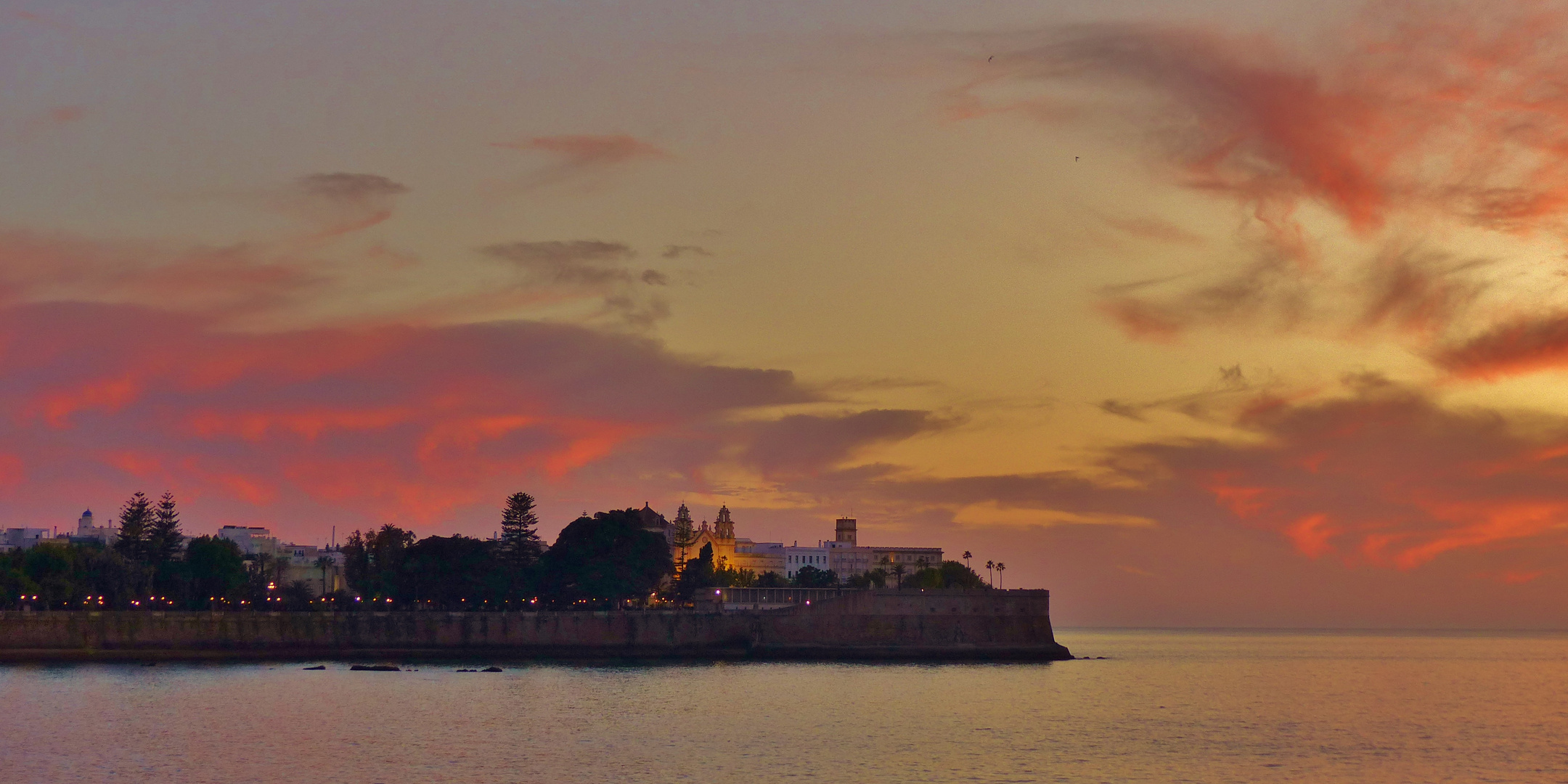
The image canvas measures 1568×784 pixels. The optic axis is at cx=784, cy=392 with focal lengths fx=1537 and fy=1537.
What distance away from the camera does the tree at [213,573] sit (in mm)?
128250

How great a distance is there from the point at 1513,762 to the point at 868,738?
2543cm

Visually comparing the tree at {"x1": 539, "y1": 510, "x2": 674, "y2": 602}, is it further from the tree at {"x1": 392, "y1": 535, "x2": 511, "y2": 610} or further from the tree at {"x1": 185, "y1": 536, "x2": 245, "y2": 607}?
the tree at {"x1": 185, "y1": 536, "x2": 245, "y2": 607}

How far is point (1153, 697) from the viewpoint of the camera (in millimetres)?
93688

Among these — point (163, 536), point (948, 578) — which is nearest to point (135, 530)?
point (163, 536)

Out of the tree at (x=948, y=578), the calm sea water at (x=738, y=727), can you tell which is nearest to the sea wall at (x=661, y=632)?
the calm sea water at (x=738, y=727)

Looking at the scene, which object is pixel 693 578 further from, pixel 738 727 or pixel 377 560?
pixel 738 727

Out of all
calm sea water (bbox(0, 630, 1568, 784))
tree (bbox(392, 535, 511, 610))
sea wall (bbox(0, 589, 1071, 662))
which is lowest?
calm sea water (bbox(0, 630, 1568, 784))

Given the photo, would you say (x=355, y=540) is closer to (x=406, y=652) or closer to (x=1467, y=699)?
(x=406, y=652)

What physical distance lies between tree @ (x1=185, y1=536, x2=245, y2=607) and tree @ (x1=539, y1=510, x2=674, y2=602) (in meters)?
25.7

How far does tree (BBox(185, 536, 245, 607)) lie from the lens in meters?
128

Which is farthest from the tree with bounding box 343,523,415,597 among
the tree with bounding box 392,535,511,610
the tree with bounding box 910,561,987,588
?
the tree with bounding box 910,561,987,588

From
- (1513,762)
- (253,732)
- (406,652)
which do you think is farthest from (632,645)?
(1513,762)

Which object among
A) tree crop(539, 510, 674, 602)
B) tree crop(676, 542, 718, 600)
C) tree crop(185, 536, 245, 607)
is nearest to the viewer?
tree crop(185, 536, 245, 607)

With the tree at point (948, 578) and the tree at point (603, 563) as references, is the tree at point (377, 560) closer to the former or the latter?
the tree at point (603, 563)
